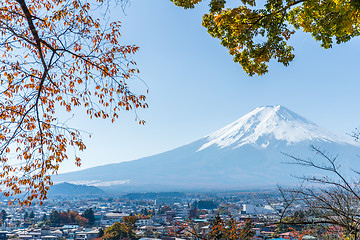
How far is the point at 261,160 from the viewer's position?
6654 inches

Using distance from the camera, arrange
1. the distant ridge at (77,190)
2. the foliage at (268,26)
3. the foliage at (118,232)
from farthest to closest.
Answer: the distant ridge at (77,190) < the foliage at (118,232) < the foliage at (268,26)

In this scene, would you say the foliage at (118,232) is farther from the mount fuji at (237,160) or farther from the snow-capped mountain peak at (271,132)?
the snow-capped mountain peak at (271,132)

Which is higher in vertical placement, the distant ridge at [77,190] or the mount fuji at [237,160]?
the mount fuji at [237,160]

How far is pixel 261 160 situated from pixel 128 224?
156423 mm

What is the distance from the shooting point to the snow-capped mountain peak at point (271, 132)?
579ft

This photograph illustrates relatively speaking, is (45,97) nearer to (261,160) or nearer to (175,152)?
(261,160)

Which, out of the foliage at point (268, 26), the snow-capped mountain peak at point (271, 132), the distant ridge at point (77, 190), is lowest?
the distant ridge at point (77, 190)

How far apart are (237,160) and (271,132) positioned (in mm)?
33681

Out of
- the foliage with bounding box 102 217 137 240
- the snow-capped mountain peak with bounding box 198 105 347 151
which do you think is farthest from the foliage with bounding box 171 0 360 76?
the snow-capped mountain peak with bounding box 198 105 347 151

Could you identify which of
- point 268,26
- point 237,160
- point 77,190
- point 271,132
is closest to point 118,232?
point 268,26

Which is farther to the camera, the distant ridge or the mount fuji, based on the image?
the mount fuji

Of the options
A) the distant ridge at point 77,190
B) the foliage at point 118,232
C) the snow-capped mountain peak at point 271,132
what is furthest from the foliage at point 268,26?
the snow-capped mountain peak at point 271,132

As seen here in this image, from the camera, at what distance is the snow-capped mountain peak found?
17641cm

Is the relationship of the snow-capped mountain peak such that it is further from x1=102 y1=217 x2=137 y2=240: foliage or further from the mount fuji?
x1=102 y1=217 x2=137 y2=240: foliage
